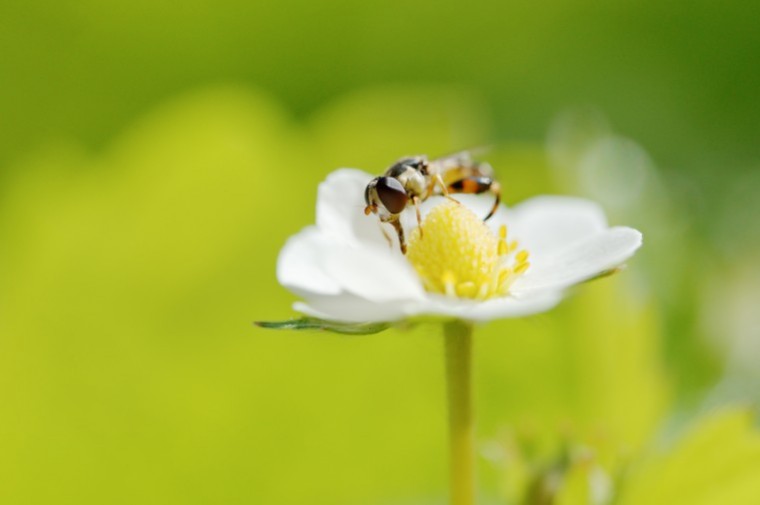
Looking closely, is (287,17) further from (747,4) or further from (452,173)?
(452,173)

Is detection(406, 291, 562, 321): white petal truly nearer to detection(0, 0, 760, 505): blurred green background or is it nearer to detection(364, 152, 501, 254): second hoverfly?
detection(364, 152, 501, 254): second hoverfly

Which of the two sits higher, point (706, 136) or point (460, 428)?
point (706, 136)

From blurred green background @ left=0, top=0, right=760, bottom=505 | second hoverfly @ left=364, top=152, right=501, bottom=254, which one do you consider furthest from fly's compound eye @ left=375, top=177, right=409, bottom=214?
blurred green background @ left=0, top=0, right=760, bottom=505

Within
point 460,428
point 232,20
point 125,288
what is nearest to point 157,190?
point 125,288

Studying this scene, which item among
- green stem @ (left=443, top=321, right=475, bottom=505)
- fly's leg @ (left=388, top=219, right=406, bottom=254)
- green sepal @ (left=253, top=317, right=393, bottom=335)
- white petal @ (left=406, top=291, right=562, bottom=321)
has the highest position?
fly's leg @ (left=388, top=219, right=406, bottom=254)

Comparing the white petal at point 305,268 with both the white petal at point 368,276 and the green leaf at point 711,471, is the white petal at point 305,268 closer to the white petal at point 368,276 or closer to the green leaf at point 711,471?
the white petal at point 368,276

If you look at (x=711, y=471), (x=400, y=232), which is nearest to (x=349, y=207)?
(x=400, y=232)
